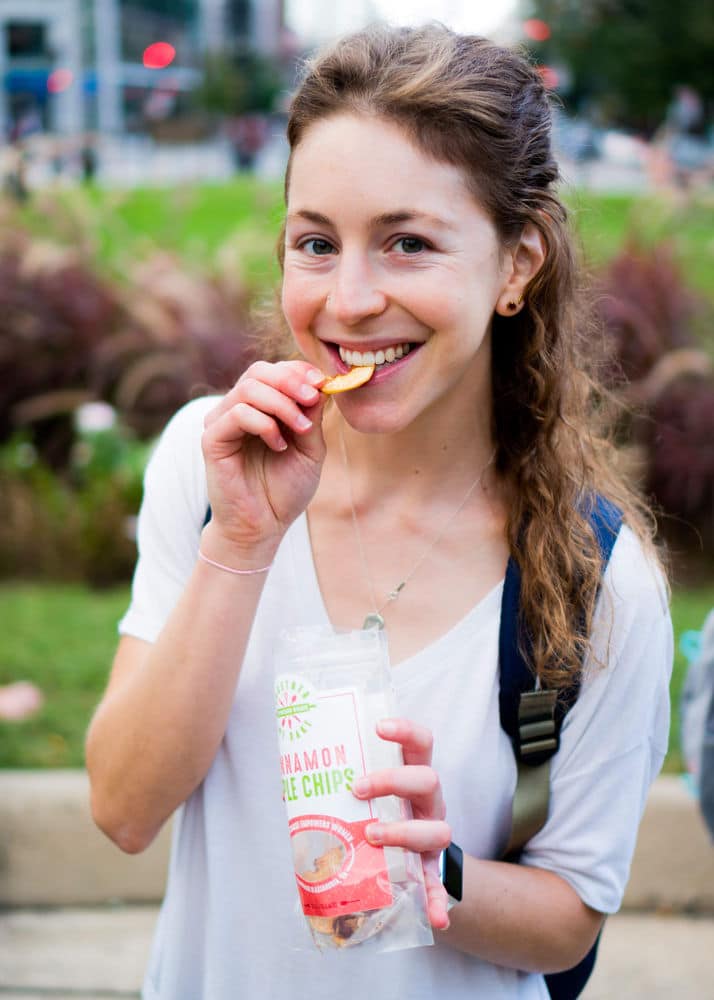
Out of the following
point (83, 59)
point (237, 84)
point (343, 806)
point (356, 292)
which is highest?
point (356, 292)

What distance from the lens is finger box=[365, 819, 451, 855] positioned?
148 cm

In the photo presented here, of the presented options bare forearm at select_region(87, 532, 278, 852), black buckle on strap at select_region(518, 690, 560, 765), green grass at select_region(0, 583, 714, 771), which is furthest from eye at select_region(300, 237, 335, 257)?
green grass at select_region(0, 583, 714, 771)

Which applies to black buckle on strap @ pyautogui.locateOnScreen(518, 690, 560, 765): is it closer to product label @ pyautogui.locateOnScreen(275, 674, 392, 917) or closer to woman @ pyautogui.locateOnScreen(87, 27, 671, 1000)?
woman @ pyautogui.locateOnScreen(87, 27, 671, 1000)

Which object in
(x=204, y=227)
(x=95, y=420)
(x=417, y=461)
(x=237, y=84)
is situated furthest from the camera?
(x=237, y=84)

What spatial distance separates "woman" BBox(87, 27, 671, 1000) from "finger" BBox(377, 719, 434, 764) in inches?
7.2

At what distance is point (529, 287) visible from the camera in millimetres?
2041

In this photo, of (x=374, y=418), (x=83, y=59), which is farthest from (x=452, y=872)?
(x=83, y=59)

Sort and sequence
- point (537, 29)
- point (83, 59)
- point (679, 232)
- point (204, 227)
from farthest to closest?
point (83, 59)
point (537, 29)
point (204, 227)
point (679, 232)

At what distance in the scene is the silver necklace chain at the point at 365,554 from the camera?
6.37 feet

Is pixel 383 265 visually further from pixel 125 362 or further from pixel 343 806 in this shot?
pixel 125 362

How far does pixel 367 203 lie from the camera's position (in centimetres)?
175

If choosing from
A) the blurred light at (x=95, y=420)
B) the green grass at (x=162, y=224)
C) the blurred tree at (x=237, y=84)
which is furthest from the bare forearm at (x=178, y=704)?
the blurred tree at (x=237, y=84)

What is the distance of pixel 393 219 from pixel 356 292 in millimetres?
120

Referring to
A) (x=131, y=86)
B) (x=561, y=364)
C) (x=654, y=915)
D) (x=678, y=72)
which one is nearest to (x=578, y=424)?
(x=561, y=364)
